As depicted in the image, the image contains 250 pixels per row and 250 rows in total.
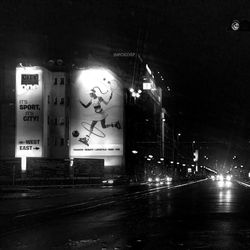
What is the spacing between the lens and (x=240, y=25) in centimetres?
1619

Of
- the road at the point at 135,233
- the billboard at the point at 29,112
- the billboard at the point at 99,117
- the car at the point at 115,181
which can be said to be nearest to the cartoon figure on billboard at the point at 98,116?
the billboard at the point at 99,117

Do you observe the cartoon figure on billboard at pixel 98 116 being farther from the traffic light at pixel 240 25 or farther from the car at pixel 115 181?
the traffic light at pixel 240 25

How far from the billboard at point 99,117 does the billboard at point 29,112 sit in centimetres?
547

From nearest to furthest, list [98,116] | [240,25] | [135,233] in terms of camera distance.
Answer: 1. [135,233]
2. [240,25]
3. [98,116]

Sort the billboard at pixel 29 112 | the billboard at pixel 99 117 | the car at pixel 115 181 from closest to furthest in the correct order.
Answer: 1. the car at pixel 115 181
2. the billboard at pixel 99 117
3. the billboard at pixel 29 112

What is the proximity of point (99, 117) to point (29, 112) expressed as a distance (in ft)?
Answer: 35.3

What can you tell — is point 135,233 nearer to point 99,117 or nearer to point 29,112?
point 99,117

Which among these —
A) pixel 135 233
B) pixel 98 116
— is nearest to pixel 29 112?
pixel 98 116

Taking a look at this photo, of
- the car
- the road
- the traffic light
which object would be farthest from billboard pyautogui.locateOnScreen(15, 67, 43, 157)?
the traffic light

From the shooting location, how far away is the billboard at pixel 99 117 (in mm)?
79562

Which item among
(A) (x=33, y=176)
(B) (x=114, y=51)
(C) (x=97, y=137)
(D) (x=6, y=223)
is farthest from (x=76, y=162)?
(B) (x=114, y=51)

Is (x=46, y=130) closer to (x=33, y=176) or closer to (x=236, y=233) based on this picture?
(x=33, y=176)

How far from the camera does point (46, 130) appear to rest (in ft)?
278

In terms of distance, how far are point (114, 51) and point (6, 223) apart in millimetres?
110551
